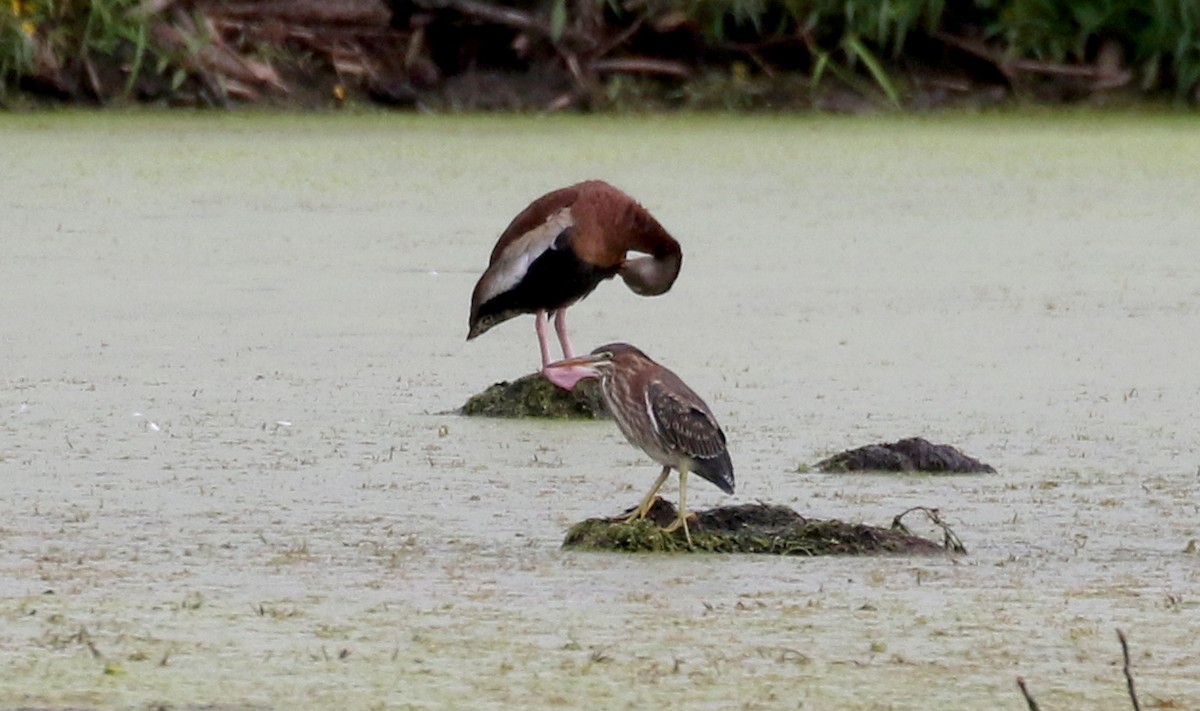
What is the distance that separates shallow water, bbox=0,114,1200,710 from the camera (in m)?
2.22

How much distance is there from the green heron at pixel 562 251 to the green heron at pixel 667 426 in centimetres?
123

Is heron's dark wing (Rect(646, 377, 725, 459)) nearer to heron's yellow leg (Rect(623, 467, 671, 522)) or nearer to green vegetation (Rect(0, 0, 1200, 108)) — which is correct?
heron's yellow leg (Rect(623, 467, 671, 522))

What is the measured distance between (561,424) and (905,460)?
25.1 inches

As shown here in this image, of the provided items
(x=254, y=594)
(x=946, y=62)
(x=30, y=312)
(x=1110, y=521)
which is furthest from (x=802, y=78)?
(x=254, y=594)

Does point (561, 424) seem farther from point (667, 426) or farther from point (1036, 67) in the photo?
point (1036, 67)

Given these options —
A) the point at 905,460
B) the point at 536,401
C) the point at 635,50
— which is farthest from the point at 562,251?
the point at 635,50

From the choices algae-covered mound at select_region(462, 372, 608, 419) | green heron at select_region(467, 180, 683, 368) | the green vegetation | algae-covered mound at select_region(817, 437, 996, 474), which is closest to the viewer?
algae-covered mound at select_region(817, 437, 996, 474)

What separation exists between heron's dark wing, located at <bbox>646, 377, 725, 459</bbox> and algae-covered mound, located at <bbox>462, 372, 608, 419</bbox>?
920 mm

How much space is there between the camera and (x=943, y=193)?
599 centimetres

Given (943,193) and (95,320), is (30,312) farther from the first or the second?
(943,193)

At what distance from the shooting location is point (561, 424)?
3656mm

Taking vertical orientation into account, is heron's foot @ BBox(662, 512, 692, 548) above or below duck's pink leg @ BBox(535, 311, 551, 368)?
above

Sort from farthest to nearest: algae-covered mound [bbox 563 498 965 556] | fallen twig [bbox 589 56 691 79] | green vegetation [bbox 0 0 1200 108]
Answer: fallen twig [bbox 589 56 691 79]
green vegetation [bbox 0 0 1200 108]
algae-covered mound [bbox 563 498 965 556]

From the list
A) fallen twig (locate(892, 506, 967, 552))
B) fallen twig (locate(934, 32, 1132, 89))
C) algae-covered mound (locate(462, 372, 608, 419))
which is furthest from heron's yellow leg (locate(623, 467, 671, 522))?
fallen twig (locate(934, 32, 1132, 89))
